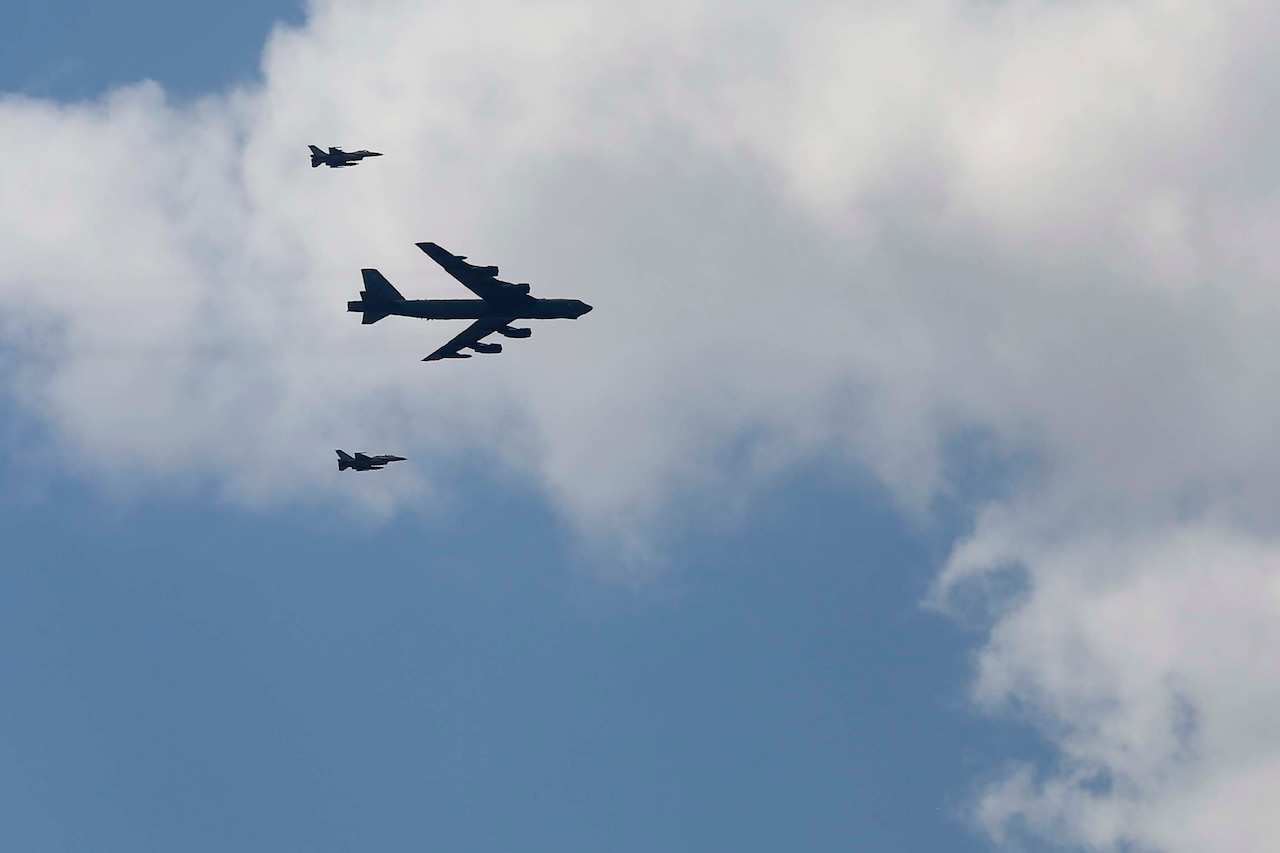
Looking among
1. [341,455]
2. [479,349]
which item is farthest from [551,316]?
[341,455]

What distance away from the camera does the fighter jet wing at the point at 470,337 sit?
172 m

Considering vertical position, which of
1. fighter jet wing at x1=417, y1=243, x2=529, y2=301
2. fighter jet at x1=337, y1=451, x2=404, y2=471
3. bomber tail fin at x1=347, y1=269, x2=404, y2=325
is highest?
fighter jet wing at x1=417, y1=243, x2=529, y2=301

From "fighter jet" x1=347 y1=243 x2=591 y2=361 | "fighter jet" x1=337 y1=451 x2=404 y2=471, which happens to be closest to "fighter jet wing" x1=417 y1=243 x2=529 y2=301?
"fighter jet" x1=347 y1=243 x2=591 y2=361

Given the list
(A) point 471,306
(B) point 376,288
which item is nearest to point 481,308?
(A) point 471,306

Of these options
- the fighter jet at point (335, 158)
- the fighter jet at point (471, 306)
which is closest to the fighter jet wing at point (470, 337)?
the fighter jet at point (471, 306)

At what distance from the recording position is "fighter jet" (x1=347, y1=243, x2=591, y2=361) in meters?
169

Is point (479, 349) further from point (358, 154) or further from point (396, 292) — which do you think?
point (358, 154)

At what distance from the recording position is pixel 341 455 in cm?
17250

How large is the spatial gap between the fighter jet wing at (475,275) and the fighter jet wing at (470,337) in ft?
8.28

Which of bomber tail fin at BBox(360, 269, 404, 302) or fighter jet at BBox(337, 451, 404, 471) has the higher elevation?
bomber tail fin at BBox(360, 269, 404, 302)

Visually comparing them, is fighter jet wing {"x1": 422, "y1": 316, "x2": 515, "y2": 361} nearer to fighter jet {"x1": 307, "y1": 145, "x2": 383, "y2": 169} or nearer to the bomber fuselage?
the bomber fuselage

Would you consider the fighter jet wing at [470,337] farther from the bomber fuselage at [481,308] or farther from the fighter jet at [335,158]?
the fighter jet at [335,158]

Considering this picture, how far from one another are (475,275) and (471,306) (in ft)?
10.2

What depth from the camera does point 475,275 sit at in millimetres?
168875
